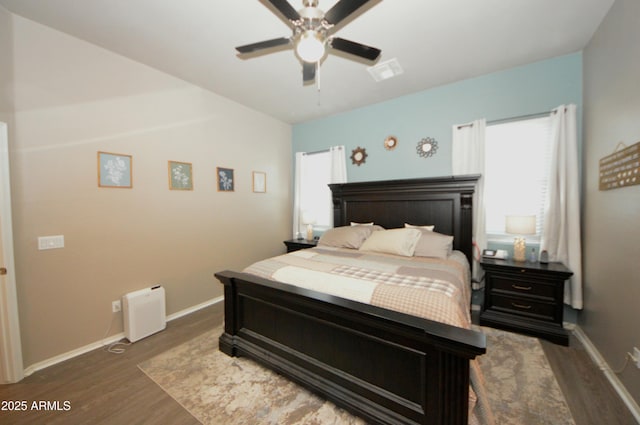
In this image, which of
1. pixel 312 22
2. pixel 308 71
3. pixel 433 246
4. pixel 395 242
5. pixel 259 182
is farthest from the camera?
pixel 259 182

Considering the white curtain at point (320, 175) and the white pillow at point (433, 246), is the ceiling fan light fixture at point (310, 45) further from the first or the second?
the white curtain at point (320, 175)

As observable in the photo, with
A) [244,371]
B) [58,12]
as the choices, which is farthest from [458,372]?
[58,12]

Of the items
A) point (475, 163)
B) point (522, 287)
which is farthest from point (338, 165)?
point (522, 287)

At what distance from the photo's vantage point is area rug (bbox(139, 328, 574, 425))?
152 centimetres

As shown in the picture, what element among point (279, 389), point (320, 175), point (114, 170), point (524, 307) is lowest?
point (279, 389)

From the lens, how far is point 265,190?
4.07 metres

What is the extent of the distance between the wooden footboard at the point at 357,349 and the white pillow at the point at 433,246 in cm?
140

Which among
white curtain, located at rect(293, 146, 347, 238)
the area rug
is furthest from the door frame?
white curtain, located at rect(293, 146, 347, 238)

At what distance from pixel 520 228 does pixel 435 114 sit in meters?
1.70

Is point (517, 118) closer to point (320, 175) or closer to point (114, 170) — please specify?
point (320, 175)

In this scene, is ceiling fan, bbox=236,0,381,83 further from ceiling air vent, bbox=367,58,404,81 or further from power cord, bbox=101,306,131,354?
power cord, bbox=101,306,131,354

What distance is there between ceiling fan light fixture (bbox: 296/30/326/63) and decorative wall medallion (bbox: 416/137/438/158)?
219cm

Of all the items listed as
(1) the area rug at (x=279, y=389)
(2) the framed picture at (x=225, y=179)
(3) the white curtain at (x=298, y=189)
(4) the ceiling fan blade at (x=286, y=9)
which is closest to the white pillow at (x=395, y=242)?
(1) the area rug at (x=279, y=389)

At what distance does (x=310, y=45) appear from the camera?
4.93 ft
